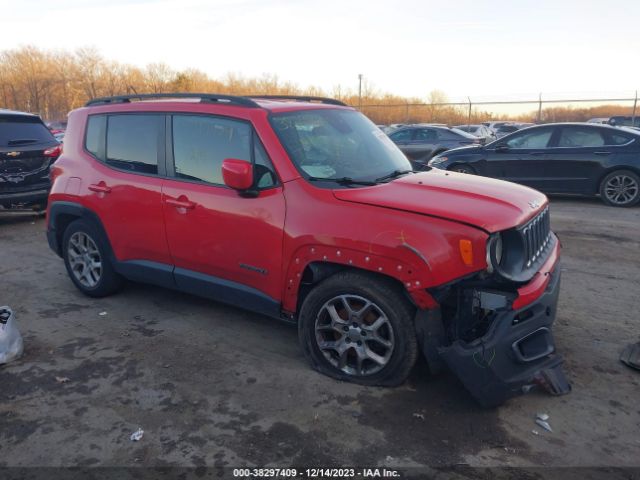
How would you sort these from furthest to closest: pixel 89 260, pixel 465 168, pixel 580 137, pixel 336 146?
pixel 465 168, pixel 580 137, pixel 89 260, pixel 336 146

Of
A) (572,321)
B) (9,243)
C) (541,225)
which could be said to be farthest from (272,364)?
(9,243)

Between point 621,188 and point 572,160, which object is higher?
point 572,160

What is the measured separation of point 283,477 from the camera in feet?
8.70

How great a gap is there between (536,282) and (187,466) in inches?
91.2

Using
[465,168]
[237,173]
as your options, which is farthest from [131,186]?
[465,168]

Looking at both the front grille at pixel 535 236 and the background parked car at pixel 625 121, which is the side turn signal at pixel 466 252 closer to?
the front grille at pixel 535 236

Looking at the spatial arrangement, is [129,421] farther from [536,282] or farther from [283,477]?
[536,282]

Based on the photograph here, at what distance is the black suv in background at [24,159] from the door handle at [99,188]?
453 centimetres

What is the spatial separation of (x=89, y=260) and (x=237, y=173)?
2462 millimetres

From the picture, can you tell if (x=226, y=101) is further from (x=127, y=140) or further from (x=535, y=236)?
(x=535, y=236)

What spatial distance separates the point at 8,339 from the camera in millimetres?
3910

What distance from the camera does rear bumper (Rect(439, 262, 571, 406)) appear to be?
9.86 feet

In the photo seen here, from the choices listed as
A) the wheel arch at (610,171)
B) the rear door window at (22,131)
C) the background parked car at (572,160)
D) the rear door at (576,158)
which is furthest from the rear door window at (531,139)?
the rear door window at (22,131)

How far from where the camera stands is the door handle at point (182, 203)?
408 cm
